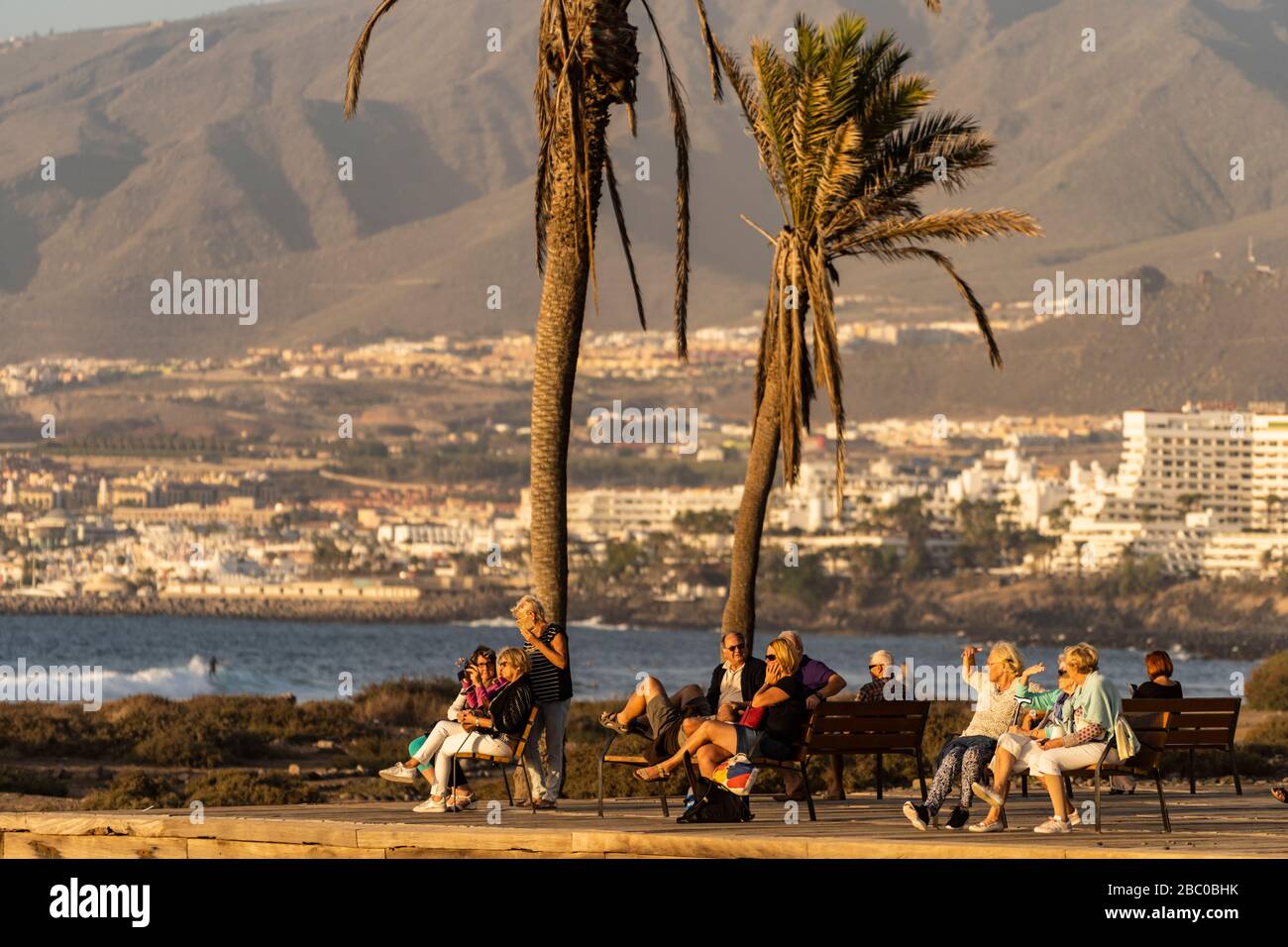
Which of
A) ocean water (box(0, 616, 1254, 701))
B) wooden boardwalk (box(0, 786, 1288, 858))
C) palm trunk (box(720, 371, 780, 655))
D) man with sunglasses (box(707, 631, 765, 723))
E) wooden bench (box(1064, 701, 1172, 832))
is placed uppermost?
palm trunk (box(720, 371, 780, 655))

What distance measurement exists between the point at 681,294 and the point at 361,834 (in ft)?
27.4

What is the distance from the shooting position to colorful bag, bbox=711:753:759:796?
604 inches

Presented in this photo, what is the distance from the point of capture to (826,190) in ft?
77.4

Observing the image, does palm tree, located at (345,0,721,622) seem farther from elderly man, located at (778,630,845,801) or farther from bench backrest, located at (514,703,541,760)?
elderly man, located at (778,630,845,801)

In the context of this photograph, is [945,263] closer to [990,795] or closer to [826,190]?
[826,190]

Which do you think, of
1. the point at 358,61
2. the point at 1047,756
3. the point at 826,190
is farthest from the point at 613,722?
the point at 826,190

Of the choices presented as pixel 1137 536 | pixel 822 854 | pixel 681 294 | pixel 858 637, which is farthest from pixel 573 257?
pixel 1137 536

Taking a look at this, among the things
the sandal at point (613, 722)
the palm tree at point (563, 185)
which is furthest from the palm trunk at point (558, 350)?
the sandal at point (613, 722)

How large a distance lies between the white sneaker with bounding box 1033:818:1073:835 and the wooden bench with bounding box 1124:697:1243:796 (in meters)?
1.66

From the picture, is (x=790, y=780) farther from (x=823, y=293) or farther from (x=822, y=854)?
(x=823, y=293)

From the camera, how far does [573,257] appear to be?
19.0m

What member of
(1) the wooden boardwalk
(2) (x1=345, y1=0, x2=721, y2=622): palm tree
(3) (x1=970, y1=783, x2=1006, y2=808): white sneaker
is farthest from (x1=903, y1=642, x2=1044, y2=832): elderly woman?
(2) (x1=345, y1=0, x2=721, y2=622): palm tree

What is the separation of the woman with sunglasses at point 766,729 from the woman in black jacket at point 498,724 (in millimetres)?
985

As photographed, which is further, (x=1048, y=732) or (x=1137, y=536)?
(x=1137, y=536)
